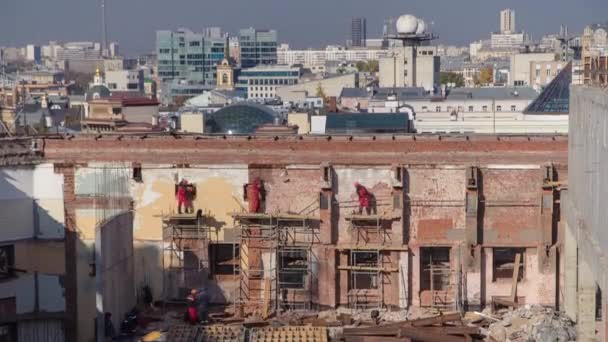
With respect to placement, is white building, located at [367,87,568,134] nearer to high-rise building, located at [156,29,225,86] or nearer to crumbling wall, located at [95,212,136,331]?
crumbling wall, located at [95,212,136,331]

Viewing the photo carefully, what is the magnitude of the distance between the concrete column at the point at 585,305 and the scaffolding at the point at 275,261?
6.88 meters

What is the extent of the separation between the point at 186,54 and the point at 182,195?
144m

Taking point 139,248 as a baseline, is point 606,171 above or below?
above

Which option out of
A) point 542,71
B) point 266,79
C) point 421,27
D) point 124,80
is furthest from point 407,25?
point 124,80

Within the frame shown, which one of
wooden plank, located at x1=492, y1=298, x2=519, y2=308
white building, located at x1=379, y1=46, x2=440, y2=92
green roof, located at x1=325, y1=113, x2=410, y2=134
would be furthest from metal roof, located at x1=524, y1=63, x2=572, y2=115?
white building, located at x1=379, y1=46, x2=440, y2=92

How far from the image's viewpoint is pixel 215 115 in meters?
51.2

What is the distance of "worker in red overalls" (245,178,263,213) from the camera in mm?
27109

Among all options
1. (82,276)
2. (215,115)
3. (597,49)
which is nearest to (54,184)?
(82,276)

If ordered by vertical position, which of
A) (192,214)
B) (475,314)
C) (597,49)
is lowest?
(475,314)

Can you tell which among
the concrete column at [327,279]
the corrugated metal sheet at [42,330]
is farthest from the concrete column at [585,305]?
the corrugated metal sheet at [42,330]

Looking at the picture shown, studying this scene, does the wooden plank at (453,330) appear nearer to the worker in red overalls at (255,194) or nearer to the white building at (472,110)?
the worker in red overalls at (255,194)

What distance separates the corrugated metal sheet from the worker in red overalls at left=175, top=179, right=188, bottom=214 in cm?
385

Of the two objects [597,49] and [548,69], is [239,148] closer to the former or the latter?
[597,49]

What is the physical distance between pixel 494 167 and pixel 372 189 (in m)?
2.91
